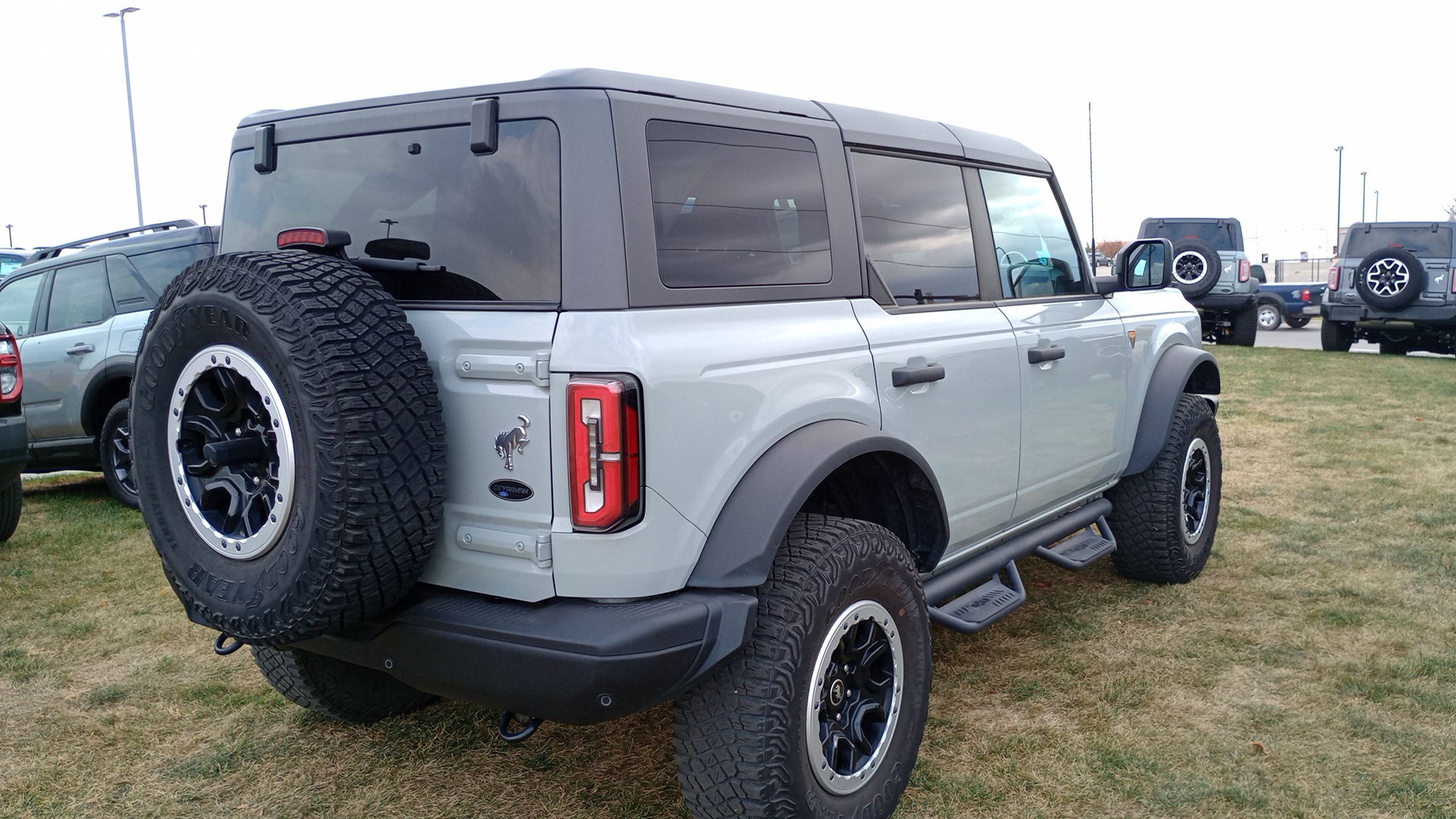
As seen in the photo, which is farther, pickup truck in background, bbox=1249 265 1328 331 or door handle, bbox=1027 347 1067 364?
pickup truck in background, bbox=1249 265 1328 331

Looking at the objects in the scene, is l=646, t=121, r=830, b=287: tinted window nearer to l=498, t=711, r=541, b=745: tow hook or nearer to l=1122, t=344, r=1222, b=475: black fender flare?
l=498, t=711, r=541, b=745: tow hook

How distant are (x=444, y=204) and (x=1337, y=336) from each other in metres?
17.1

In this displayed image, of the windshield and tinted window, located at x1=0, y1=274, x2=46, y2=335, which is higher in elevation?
the windshield

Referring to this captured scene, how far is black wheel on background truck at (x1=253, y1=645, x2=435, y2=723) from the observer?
3490 mm

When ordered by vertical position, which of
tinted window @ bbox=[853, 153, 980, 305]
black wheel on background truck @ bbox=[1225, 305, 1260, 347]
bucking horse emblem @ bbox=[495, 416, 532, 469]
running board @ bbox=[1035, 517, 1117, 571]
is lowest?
running board @ bbox=[1035, 517, 1117, 571]

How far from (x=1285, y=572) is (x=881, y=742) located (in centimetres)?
325

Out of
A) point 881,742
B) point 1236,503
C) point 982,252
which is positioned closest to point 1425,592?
point 1236,503

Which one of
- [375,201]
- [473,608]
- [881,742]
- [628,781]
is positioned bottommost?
[628,781]

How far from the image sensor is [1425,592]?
490 centimetres

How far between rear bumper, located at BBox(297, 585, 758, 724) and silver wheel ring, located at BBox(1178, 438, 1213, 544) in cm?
316

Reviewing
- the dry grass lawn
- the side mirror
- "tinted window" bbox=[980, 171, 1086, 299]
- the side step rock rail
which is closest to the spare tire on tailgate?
the dry grass lawn

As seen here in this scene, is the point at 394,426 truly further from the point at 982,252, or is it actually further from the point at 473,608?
the point at 982,252

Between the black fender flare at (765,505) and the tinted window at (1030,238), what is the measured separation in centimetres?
159

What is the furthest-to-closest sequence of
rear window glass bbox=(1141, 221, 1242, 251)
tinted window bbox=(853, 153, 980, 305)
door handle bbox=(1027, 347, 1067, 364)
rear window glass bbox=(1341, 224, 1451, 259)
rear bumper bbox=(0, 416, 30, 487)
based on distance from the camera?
1. rear window glass bbox=(1141, 221, 1242, 251)
2. rear window glass bbox=(1341, 224, 1451, 259)
3. rear bumper bbox=(0, 416, 30, 487)
4. door handle bbox=(1027, 347, 1067, 364)
5. tinted window bbox=(853, 153, 980, 305)
